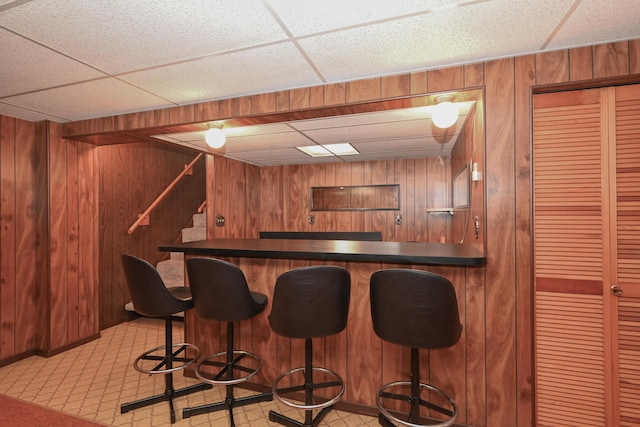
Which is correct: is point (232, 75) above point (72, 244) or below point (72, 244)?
above

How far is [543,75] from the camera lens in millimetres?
1775

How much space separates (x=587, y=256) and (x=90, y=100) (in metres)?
3.64

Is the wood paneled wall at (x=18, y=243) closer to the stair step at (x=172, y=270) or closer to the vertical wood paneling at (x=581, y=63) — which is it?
the stair step at (x=172, y=270)

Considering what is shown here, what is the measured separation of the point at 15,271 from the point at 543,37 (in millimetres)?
4524


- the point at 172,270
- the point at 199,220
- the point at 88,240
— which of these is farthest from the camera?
the point at 199,220

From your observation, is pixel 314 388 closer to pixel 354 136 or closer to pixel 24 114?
pixel 354 136

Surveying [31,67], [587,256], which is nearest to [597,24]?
[587,256]

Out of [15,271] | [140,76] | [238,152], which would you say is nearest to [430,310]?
[140,76]

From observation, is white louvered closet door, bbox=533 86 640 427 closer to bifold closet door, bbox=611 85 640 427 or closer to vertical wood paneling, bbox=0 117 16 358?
bifold closet door, bbox=611 85 640 427

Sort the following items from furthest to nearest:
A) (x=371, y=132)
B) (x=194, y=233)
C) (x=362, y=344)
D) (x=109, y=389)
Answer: (x=194, y=233), (x=371, y=132), (x=109, y=389), (x=362, y=344)

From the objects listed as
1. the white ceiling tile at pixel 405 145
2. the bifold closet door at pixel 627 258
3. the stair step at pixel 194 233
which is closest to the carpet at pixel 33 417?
the stair step at pixel 194 233

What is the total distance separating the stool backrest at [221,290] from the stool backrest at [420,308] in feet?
2.65

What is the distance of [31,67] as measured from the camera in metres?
1.91

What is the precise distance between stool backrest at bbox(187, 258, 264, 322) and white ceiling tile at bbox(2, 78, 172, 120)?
1.47 m
